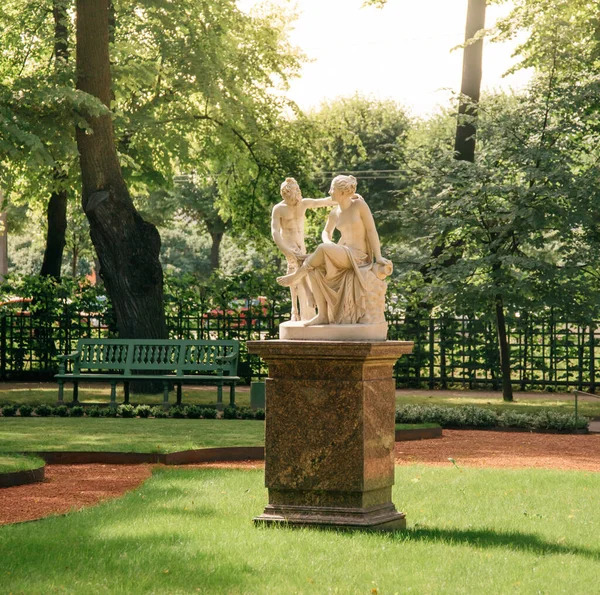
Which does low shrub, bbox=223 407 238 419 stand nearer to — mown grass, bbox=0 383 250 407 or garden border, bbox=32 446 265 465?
mown grass, bbox=0 383 250 407

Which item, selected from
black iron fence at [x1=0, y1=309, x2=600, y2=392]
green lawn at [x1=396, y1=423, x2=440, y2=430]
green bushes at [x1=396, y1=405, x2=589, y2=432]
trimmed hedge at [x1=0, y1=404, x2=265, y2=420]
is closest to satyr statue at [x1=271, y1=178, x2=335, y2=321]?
Answer: green lawn at [x1=396, y1=423, x2=440, y2=430]

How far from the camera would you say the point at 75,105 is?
753 inches

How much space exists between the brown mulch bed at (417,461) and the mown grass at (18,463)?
0.18m

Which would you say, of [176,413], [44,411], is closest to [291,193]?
[176,413]

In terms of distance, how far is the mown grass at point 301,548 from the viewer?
5.95m

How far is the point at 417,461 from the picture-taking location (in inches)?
470

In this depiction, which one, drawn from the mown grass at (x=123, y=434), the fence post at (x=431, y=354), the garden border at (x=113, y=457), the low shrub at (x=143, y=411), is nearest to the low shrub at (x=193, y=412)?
the mown grass at (x=123, y=434)

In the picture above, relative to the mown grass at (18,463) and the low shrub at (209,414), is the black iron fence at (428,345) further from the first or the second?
the mown grass at (18,463)

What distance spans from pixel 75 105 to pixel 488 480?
1167cm

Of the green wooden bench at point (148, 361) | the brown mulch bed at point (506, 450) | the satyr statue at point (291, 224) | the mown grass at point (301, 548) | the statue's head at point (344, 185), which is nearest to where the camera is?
the mown grass at point (301, 548)

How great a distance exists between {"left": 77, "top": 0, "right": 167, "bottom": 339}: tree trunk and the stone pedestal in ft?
39.1

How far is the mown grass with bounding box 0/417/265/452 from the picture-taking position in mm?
12180

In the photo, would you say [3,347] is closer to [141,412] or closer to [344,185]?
[141,412]

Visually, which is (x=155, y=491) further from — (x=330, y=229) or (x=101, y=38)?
(x=101, y=38)
